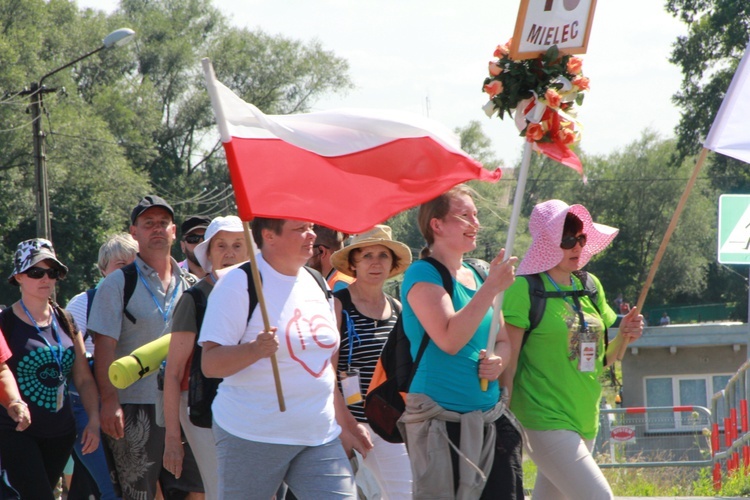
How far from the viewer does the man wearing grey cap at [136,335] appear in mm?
6141

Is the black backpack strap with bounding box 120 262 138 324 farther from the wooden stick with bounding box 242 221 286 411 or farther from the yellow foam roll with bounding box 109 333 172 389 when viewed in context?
the wooden stick with bounding box 242 221 286 411

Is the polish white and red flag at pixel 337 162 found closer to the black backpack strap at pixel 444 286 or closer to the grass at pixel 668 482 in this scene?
the black backpack strap at pixel 444 286

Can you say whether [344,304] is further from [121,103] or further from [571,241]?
[121,103]

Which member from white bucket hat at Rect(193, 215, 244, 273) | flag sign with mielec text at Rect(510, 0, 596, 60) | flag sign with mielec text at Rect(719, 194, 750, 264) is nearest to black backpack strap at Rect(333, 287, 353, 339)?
white bucket hat at Rect(193, 215, 244, 273)

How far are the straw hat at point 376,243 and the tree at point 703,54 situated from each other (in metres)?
35.7

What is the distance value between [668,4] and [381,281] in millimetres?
37616

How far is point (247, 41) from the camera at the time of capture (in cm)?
5434

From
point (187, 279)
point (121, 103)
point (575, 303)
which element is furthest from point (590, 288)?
point (121, 103)

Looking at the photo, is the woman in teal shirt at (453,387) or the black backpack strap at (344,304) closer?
the woman in teal shirt at (453,387)

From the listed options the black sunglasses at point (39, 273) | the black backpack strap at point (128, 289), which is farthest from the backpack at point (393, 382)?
the black sunglasses at point (39, 273)

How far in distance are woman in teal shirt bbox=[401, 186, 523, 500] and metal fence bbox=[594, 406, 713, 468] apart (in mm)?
10235

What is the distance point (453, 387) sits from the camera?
4676 mm

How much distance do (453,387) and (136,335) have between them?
2.36m

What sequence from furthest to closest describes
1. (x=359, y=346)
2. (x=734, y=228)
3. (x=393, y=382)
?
1. (x=734, y=228)
2. (x=359, y=346)
3. (x=393, y=382)
